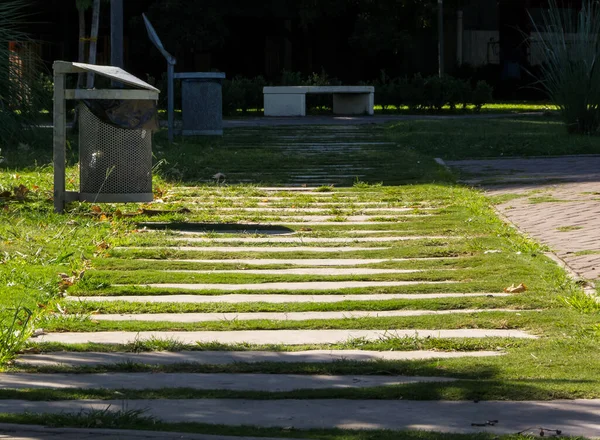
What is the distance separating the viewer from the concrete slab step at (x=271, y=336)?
5512 millimetres

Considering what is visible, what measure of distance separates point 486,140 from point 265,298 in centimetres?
1213

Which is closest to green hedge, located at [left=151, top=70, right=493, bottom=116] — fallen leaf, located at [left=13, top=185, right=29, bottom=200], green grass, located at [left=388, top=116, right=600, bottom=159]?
green grass, located at [left=388, top=116, right=600, bottom=159]

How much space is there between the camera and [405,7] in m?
34.1

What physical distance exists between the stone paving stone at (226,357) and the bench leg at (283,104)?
949 inches

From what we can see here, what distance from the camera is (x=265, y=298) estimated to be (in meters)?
6.61

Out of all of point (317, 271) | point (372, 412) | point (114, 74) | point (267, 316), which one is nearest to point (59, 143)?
point (114, 74)

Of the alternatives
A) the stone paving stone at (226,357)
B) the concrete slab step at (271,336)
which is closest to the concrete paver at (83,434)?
the stone paving stone at (226,357)

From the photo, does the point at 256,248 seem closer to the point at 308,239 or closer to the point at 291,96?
the point at 308,239

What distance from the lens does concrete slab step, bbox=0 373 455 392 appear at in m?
4.57

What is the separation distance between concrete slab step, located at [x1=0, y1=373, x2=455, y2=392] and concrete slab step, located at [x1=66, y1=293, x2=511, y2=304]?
1.67 metres

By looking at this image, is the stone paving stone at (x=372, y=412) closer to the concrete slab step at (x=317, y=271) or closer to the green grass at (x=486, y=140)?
the concrete slab step at (x=317, y=271)

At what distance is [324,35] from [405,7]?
16.3 feet

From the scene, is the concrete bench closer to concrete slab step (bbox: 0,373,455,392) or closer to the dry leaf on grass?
the dry leaf on grass

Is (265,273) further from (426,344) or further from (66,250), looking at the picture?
(426,344)
